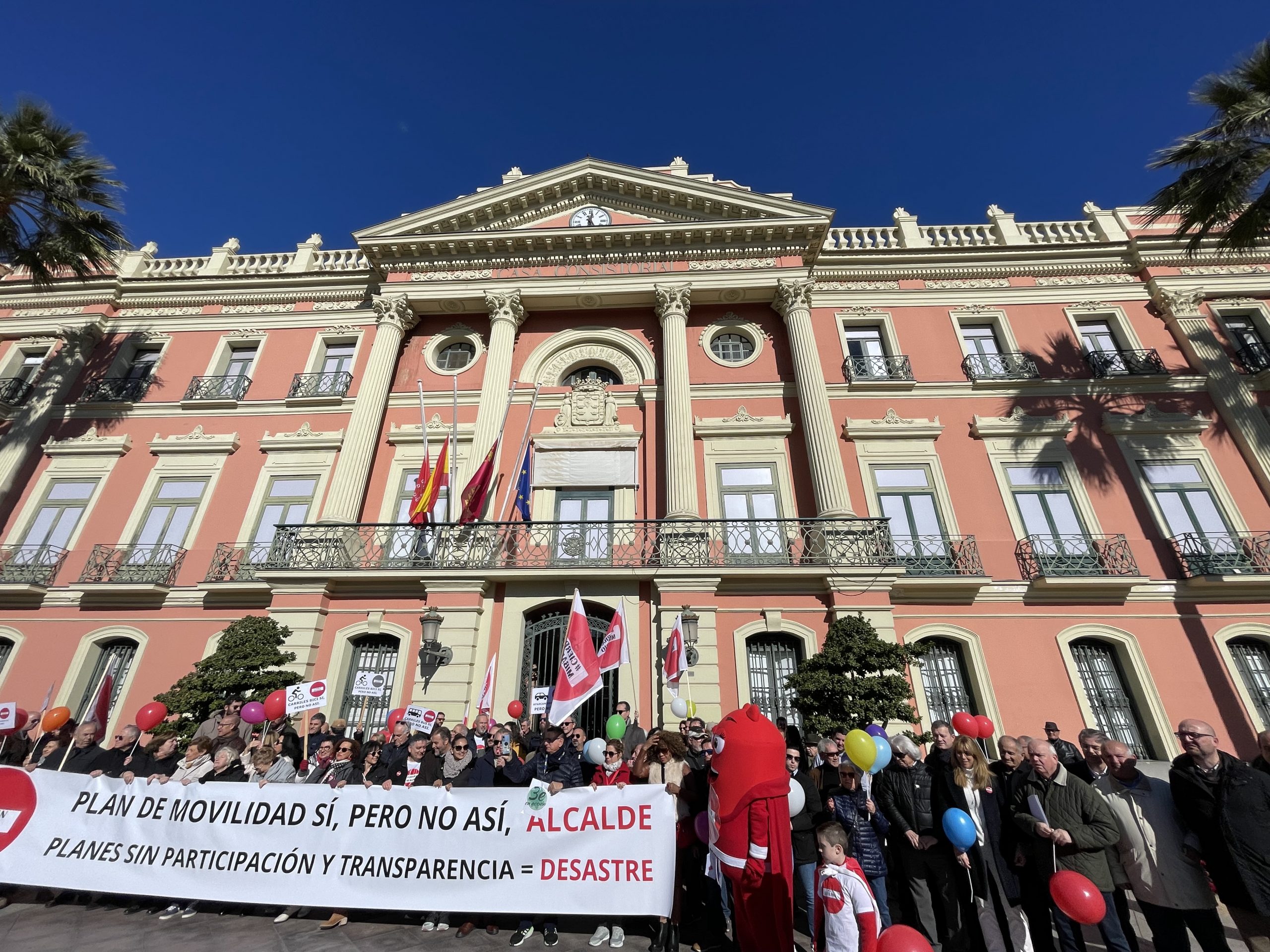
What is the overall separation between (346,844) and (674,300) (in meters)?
14.4

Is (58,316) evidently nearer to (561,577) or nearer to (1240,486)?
(561,577)

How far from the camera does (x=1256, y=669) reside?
39.8 feet

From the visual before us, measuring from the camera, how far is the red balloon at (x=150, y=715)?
7996 mm

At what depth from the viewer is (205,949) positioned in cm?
489

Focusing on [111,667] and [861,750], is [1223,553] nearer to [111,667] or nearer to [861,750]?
[861,750]

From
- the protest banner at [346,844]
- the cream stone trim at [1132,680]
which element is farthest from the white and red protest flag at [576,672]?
the cream stone trim at [1132,680]

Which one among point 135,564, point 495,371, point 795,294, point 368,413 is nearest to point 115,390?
point 135,564

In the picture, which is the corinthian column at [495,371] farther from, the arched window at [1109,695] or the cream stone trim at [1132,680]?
the arched window at [1109,695]

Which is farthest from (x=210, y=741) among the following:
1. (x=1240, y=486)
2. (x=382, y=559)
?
→ (x=1240, y=486)

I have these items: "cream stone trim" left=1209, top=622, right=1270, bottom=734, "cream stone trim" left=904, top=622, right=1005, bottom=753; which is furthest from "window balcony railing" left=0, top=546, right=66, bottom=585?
"cream stone trim" left=1209, top=622, right=1270, bottom=734

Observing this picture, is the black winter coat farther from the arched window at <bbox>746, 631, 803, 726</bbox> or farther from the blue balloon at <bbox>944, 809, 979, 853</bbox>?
the arched window at <bbox>746, 631, 803, 726</bbox>

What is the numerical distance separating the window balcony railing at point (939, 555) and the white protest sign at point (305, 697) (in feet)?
39.1

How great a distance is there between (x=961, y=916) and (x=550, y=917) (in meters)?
3.73

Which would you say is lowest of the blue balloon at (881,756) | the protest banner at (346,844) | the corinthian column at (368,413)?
the protest banner at (346,844)
